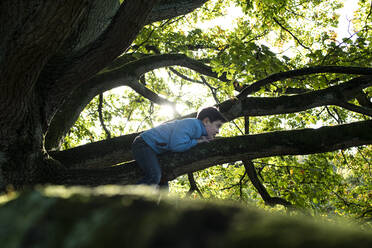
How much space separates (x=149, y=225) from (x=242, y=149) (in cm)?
266

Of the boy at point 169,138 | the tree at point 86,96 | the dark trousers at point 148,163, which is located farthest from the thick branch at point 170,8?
the dark trousers at point 148,163

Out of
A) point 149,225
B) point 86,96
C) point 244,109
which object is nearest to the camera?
point 149,225

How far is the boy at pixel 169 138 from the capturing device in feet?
9.81

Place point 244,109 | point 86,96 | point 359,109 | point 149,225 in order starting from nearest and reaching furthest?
point 149,225 < point 359,109 < point 244,109 < point 86,96

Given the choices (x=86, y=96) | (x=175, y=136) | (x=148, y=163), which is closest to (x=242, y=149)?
→ (x=175, y=136)

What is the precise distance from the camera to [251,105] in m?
4.38

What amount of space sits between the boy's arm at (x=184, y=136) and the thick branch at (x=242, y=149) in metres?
0.11

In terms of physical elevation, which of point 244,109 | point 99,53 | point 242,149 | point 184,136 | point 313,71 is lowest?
point 242,149

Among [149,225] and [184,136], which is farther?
[184,136]

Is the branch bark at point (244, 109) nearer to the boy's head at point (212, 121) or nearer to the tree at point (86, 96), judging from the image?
the tree at point (86, 96)

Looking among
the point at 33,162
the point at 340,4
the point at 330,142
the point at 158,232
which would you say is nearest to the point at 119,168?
the point at 33,162

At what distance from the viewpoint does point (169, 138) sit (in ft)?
11.2

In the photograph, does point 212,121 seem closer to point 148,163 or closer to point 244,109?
point 244,109

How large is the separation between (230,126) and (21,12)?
8819 mm
